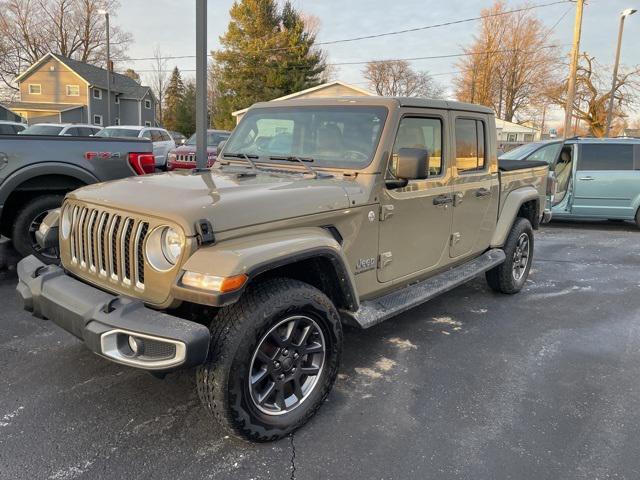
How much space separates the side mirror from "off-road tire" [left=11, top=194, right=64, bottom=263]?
3.74 m

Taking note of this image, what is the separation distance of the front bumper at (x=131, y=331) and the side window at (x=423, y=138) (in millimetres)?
1854

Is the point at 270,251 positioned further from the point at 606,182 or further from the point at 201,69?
the point at 606,182

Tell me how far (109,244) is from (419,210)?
214 cm

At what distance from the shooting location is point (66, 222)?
3.17 meters

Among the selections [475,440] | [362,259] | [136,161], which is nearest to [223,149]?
[362,259]

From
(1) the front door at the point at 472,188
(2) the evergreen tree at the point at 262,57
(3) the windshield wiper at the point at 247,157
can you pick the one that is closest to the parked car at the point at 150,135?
(3) the windshield wiper at the point at 247,157

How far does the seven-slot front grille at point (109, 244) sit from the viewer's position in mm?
2572

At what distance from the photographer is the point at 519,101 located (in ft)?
155

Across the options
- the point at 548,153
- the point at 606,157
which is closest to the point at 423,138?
the point at 548,153

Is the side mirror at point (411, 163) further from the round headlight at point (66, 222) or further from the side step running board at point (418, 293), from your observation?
the round headlight at point (66, 222)

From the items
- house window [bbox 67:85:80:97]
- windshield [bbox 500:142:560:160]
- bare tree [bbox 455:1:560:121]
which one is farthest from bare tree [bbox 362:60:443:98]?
windshield [bbox 500:142:560:160]

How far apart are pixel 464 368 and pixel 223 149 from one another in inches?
102

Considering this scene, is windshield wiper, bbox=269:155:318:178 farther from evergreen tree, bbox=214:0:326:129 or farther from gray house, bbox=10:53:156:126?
gray house, bbox=10:53:156:126

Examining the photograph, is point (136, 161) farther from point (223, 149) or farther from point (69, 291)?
point (69, 291)
